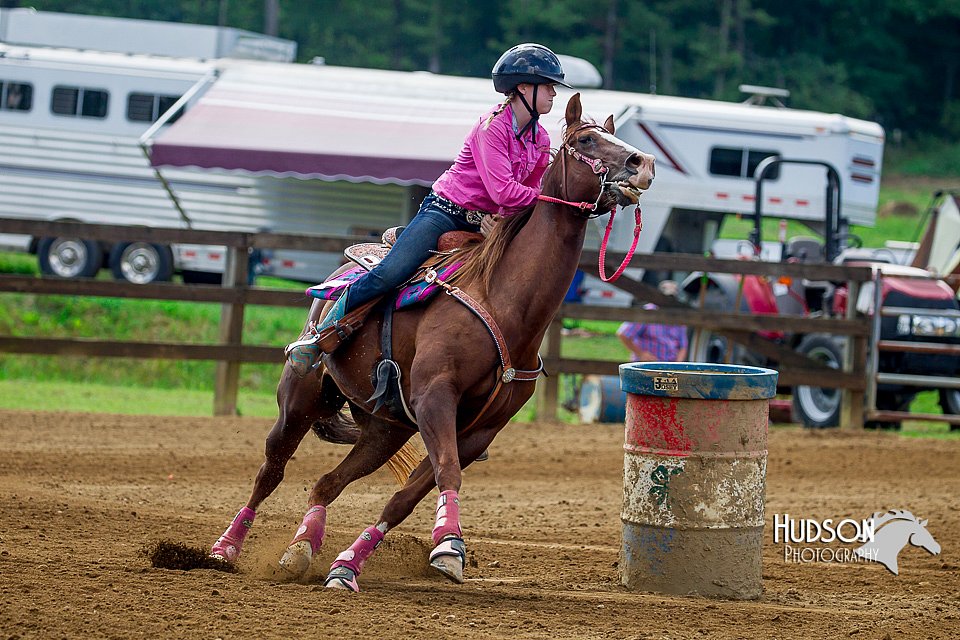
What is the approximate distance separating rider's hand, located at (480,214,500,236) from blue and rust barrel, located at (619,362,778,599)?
39.2 inches

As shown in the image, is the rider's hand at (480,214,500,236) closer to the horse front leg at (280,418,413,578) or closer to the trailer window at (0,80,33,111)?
the horse front leg at (280,418,413,578)

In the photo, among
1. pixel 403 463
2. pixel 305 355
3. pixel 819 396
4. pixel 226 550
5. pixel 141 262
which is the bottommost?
pixel 226 550

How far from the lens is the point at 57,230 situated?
12.2 metres

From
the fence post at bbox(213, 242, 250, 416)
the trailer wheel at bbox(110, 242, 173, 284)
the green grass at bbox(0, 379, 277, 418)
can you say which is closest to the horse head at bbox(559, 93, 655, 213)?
the fence post at bbox(213, 242, 250, 416)

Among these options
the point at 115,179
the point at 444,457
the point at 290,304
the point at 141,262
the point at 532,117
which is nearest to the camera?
the point at 444,457

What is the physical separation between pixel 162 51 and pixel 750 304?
471 inches

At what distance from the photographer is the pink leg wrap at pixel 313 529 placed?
19.4 feet

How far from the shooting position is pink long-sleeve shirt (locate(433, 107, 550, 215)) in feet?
19.4

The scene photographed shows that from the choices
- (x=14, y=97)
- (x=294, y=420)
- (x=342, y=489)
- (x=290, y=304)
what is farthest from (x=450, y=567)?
(x=14, y=97)

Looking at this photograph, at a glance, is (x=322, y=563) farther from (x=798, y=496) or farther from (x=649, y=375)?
(x=798, y=496)

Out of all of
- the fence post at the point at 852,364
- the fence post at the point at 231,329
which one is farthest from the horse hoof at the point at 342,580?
the fence post at the point at 852,364

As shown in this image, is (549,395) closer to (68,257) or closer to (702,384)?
(702,384)

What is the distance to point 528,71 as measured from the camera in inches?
234

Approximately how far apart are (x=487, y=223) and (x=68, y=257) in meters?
15.7
